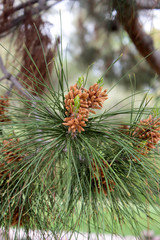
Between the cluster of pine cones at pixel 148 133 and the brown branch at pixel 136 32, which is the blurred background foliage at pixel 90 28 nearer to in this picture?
the brown branch at pixel 136 32

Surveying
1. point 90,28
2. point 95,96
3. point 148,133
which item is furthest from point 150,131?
point 90,28

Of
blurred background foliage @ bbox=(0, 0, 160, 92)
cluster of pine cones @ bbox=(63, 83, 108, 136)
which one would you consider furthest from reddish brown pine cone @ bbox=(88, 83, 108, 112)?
blurred background foliage @ bbox=(0, 0, 160, 92)

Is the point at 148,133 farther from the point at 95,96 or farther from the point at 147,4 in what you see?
the point at 147,4

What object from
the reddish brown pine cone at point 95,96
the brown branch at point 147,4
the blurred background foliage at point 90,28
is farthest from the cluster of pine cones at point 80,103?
the brown branch at point 147,4

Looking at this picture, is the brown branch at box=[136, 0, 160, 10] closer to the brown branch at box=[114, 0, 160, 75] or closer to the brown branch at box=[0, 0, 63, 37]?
the brown branch at box=[114, 0, 160, 75]

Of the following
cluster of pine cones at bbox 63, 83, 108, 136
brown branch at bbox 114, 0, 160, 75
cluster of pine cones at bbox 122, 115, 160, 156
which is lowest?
cluster of pine cones at bbox 122, 115, 160, 156
